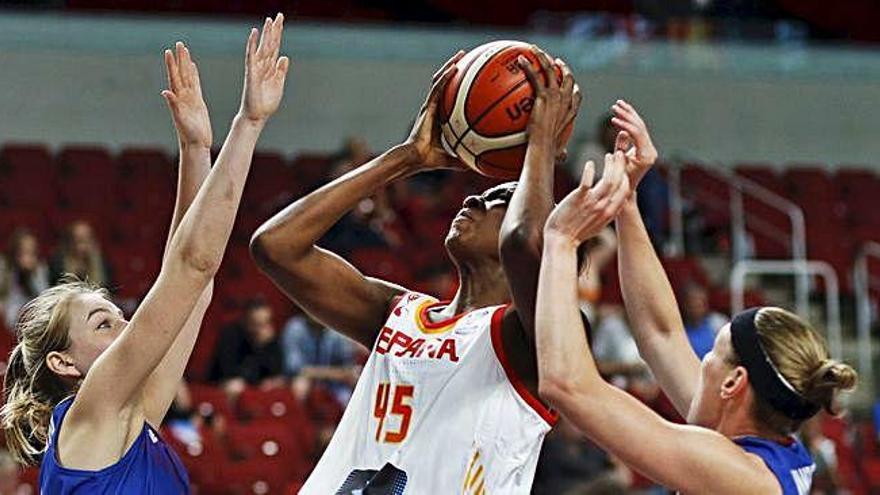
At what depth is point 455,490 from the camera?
353cm

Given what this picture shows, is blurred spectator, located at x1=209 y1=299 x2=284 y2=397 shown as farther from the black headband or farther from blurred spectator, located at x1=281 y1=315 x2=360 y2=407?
the black headband

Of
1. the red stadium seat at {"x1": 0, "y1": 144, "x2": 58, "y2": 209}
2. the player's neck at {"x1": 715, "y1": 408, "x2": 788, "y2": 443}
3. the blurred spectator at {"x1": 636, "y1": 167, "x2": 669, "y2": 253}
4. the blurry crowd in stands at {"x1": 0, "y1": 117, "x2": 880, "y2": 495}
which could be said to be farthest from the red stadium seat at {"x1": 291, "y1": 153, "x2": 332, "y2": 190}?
the player's neck at {"x1": 715, "y1": 408, "x2": 788, "y2": 443}

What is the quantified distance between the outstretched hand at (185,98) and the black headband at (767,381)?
1282 mm

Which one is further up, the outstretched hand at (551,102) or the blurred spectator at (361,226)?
the outstretched hand at (551,102)

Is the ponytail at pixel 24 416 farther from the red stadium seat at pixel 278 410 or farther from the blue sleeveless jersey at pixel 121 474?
the red stadium seat at pixel 278 410

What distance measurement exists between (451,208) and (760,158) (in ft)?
12.1

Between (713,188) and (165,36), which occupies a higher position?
(165,36)

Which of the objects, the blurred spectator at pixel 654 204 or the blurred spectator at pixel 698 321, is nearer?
the blurred spectator at pixel 698 321

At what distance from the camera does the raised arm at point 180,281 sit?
3.36m

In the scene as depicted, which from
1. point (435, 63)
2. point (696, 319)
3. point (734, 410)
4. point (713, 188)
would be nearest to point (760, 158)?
point (713, 188)

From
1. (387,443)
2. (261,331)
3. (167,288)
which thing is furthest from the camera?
(261,331)

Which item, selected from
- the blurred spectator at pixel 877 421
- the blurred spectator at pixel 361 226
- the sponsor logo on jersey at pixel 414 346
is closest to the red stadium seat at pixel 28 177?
the blurred spectator at pixel 361 226

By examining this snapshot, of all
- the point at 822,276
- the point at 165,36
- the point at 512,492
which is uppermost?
the point at 512,492

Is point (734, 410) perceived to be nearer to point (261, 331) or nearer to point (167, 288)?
point (167, 288)
